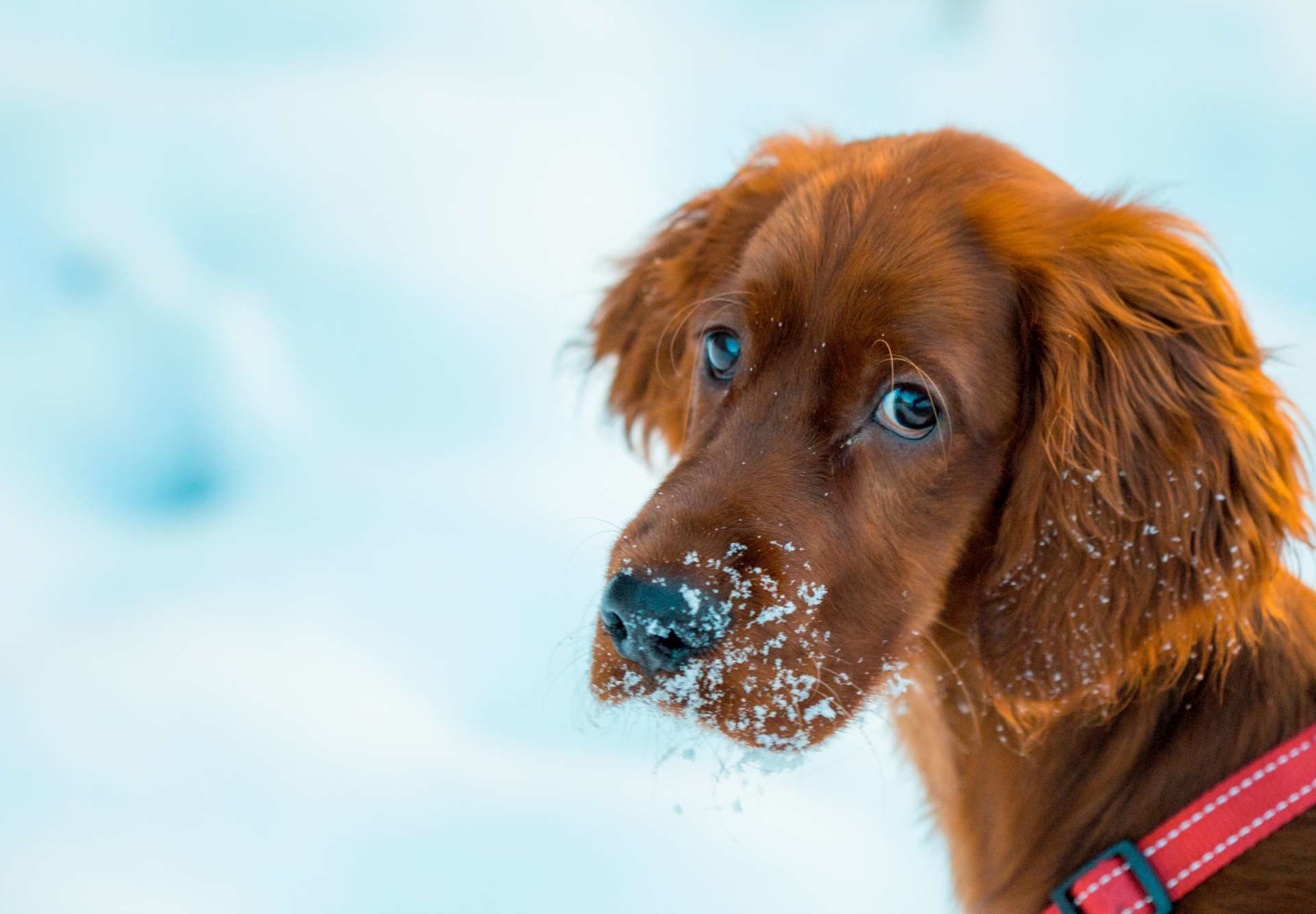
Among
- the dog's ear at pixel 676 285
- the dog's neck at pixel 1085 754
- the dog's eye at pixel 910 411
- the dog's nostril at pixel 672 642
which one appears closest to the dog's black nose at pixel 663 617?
the dog's nostril at pixel 672 642

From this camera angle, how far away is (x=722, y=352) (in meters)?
2.55

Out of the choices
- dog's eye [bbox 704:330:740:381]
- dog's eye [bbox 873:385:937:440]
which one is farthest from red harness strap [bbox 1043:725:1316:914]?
dog's eye [bbox 704:330:740:381]

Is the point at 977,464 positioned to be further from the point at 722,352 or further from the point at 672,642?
the point at 672,642

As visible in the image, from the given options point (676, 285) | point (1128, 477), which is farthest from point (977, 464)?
point (676, 285)

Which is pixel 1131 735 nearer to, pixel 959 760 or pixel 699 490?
pixel 959 760

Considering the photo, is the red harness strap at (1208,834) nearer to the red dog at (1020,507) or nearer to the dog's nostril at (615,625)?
the red dog at (1020,507)

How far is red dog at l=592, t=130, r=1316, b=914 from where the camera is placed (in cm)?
217

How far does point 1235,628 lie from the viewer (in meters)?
2.25

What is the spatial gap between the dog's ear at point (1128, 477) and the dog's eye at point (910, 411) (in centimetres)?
23

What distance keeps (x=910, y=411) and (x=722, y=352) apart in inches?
19.0

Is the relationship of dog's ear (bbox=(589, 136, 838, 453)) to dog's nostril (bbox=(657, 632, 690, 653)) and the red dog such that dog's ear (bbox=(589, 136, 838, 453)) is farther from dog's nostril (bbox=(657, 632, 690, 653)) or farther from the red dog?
dog's nostril (bbox=(657, 632, 690, 653))

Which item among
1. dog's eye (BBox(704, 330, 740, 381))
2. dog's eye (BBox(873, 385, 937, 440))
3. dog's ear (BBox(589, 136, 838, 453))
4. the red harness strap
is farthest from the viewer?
dog's ear (BBox(589, 136, 838, 453))

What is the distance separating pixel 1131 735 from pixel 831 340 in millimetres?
1023

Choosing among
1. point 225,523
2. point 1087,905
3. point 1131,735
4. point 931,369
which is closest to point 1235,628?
point 1131,735
